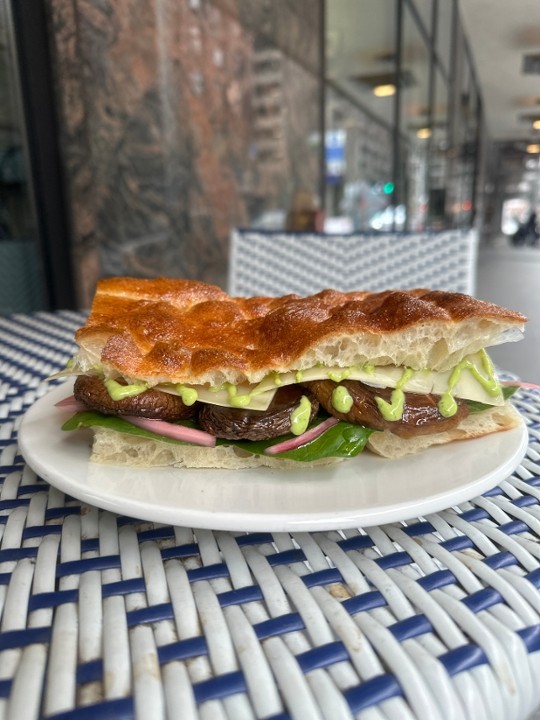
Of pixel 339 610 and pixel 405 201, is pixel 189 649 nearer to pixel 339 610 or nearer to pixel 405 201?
pixel 339 610

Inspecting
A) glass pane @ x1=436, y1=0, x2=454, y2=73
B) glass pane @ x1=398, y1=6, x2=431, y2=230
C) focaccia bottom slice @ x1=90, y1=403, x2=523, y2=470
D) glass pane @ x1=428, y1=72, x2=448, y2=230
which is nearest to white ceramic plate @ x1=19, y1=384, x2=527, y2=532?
focaccia bottom slice @ x1=90, y1=403, x2=523, y2=470

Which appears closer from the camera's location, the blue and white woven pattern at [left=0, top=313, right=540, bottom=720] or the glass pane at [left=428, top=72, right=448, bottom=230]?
the blue and white woven pattern at [left=0, top=313, right=540, bottom=720]

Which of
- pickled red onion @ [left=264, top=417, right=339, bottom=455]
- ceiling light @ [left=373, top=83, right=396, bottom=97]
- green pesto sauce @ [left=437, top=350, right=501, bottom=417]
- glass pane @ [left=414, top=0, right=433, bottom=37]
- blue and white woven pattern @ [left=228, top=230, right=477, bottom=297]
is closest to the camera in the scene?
pickled red onion @ [left=264, top=417, right=339, bottom=455]

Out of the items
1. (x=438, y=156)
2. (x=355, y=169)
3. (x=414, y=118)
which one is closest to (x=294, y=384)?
(x=355, y=169)

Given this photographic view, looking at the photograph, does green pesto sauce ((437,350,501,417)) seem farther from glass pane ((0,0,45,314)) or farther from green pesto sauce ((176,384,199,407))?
glass pane ((0,0,45,314))

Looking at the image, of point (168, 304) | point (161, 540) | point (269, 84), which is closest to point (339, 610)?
point (161, 540)
